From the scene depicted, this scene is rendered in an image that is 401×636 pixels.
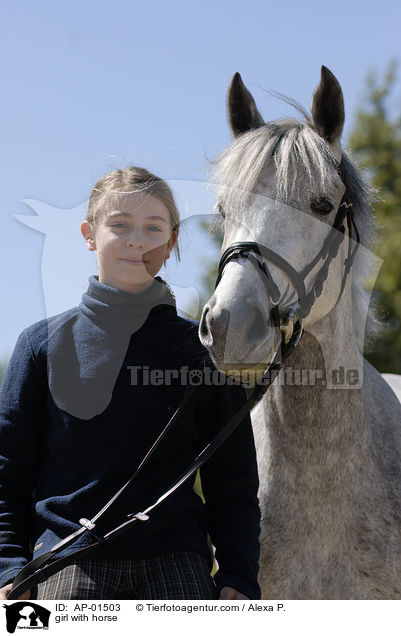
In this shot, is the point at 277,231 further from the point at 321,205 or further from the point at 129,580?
the point at 129,580

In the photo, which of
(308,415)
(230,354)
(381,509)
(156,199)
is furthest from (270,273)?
(381,509)

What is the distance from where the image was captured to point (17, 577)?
2.12 meters

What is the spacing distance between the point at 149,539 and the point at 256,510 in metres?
0.41

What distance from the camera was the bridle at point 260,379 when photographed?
2105 millimetres

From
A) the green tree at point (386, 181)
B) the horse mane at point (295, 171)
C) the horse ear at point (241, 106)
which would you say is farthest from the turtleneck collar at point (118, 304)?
the green tree at point (386, 181)

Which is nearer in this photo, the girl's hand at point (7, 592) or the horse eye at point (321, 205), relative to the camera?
the girl's hand at point (7, 592)

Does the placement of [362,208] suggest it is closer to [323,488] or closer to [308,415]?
[308,415]

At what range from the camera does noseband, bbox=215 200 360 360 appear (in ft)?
8.10

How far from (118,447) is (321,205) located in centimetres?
124

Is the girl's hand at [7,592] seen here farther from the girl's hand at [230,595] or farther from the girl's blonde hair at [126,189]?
the girl's blonde hair at [126,189]

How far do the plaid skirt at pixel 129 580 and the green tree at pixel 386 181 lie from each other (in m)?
13.1
